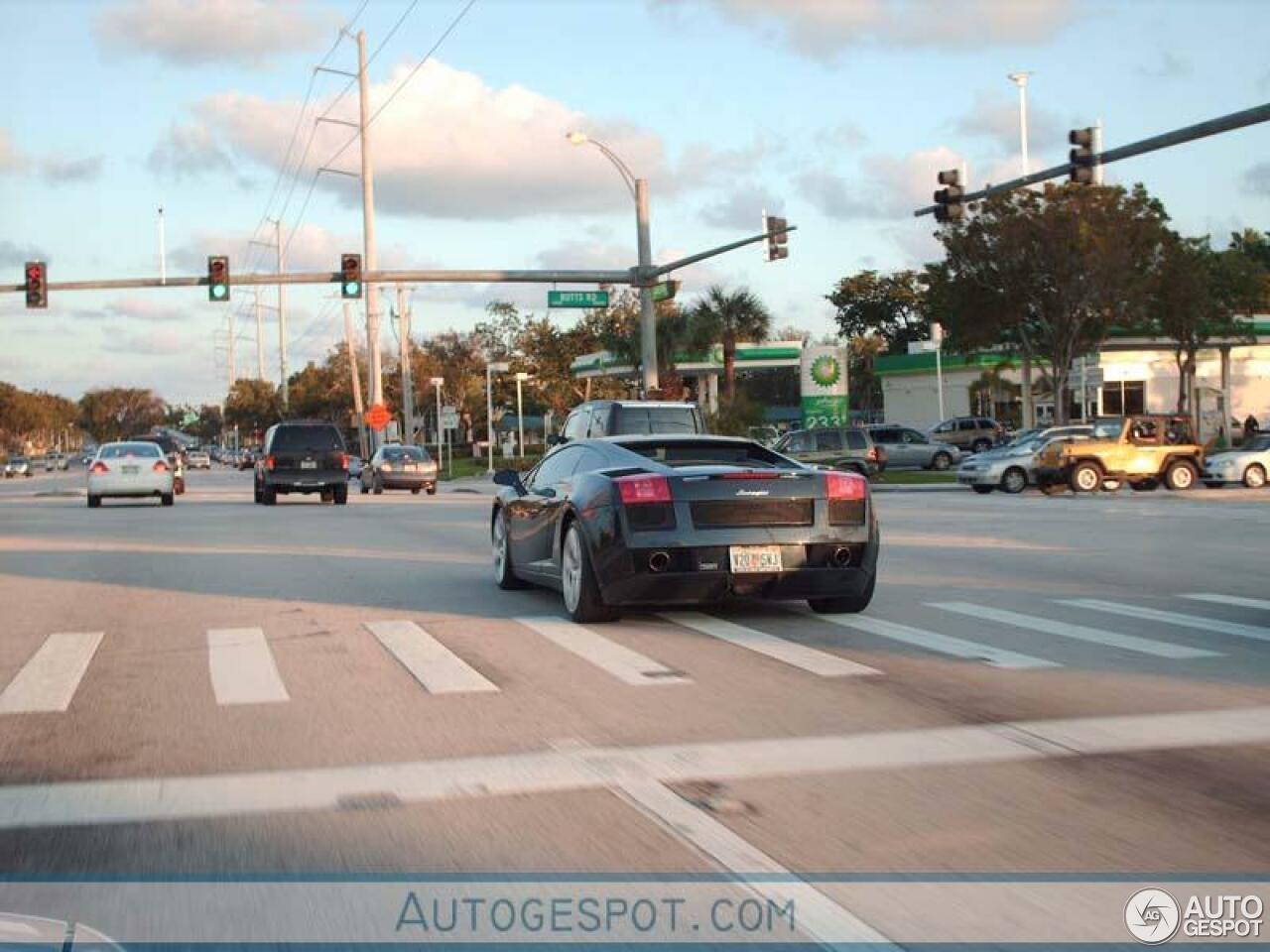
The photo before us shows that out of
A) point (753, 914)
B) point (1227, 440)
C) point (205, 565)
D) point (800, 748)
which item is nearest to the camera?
point (753, 914)

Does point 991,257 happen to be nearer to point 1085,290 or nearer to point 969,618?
point 1085,290

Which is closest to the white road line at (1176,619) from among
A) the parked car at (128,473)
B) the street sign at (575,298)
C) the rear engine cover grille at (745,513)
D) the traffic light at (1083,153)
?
the rear engine cover grille at (745,513)

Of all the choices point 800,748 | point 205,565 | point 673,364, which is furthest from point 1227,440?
point 800,748

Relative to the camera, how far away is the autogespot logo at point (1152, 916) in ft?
14.2

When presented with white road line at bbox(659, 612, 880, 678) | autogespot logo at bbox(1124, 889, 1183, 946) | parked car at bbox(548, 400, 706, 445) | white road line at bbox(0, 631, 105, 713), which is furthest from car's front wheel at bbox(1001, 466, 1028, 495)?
autogespot logo at bbox(1124, 889, 1183, 946)

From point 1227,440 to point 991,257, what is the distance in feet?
64.3

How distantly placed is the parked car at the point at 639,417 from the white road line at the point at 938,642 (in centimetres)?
1046

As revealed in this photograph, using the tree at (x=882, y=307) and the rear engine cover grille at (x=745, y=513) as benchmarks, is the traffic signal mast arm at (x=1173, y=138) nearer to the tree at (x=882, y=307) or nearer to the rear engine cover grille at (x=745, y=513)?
the rear engine cover grille at (x=745, y=513)

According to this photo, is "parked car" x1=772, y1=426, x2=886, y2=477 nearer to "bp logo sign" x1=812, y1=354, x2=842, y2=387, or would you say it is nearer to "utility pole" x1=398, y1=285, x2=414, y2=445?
"bp logo sign" x1=812, y1=354, x2=842, y2=387

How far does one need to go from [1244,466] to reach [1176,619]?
25088 millimetres

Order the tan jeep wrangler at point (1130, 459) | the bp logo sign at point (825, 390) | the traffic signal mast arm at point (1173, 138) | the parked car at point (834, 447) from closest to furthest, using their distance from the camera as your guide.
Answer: the traffic signal mast arm at point (1173, 138) → the tan jeep wrangler at point (1130, 459) → the parked car at point (834, 447) → the bp logo sign at point (825, 390)

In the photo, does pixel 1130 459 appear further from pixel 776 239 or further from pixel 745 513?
pixel 745 513

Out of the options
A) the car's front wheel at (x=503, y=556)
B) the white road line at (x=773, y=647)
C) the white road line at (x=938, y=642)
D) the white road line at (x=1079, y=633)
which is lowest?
the white road line at (x=1079, y=633)

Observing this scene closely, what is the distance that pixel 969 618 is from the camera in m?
11.1
